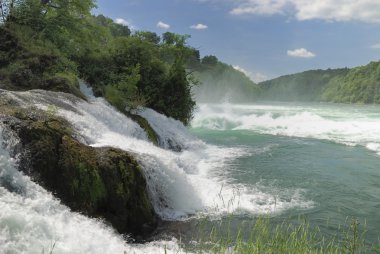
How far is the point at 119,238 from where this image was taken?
689cm

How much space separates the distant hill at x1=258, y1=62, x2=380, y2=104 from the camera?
374 ft

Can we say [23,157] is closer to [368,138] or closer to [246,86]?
[368,138]

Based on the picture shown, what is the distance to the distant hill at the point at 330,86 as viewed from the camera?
114125mm

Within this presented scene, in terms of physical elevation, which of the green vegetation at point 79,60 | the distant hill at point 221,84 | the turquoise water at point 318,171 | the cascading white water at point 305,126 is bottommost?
the turquoise water at point 318,171

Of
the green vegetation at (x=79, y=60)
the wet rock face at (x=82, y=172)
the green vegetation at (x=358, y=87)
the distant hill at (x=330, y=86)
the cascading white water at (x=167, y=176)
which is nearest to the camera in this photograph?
the wet rock face at (x=82, y=172)

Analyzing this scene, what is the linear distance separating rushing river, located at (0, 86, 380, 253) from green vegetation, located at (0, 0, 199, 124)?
4.16 feet

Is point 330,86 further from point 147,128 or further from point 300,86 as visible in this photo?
point 147,128

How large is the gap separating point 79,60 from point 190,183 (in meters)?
11.7

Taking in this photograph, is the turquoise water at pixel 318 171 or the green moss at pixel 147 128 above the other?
the green moss at pixel 147 128

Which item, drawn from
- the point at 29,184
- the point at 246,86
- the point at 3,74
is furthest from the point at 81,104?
the point at 246,86

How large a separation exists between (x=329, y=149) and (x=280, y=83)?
16315 cm

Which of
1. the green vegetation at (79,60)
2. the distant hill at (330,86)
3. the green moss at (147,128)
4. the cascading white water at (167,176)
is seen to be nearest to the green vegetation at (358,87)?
the distant hill at (330,86)

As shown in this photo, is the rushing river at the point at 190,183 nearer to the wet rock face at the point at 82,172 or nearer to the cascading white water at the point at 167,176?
the cascading white water at the point at 167,176

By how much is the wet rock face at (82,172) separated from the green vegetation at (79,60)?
19.0ft
